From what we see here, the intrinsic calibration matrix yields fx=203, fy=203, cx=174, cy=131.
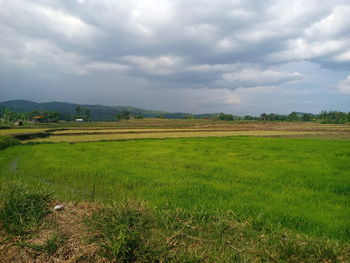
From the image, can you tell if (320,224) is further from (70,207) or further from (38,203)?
(38,203)

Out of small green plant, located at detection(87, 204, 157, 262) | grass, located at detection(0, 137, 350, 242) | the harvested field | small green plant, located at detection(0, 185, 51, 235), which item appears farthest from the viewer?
the harvested field

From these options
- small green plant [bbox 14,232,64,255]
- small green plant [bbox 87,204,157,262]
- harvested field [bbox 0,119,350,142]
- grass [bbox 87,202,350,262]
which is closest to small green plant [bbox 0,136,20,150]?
harvested field [bbox 0,119,350,142]

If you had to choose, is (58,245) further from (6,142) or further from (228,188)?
(6,142)

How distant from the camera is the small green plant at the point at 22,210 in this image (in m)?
2.75

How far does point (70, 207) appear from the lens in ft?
11.1

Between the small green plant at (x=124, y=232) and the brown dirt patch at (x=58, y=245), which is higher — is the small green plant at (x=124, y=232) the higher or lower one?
the higher one

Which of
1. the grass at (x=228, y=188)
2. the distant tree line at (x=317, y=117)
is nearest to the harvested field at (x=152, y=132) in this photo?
the grass at (x=228, y=188)

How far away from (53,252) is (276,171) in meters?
7.50

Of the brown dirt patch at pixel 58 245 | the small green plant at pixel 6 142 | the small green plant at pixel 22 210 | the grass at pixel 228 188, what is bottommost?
the small green plant at pixel 6 142

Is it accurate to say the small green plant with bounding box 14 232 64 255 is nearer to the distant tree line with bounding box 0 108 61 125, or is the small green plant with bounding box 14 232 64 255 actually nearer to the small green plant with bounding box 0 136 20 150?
the small green plant with bounding box 0 136 20 150

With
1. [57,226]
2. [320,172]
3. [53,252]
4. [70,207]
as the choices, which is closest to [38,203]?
[70,207]

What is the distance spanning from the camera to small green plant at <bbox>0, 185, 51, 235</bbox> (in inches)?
108

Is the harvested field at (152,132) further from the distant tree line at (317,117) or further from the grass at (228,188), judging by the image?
the distant tree line at (317,117)

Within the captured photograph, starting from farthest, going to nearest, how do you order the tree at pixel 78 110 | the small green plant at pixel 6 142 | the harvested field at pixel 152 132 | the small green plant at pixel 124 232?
the tree at pixel 78 110 < the harvested field at pixel 152 132 < the small green plant at pixel 6 142 < the small green plant at pixel 124 232
